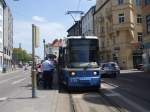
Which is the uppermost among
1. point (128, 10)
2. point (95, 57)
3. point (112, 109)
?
point (128, 10)

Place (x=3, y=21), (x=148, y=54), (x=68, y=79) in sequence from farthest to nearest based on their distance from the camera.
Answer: (x=3, y=21) → (x=148, y=54) → (x=68, y=79)

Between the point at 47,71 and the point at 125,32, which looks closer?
the point at 47,71

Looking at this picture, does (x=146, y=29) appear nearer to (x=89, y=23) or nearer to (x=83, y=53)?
(x=83, y=53)

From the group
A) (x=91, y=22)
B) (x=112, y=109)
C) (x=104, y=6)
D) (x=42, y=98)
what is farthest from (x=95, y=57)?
(x=91, y=22)

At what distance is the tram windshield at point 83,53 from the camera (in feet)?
74.2

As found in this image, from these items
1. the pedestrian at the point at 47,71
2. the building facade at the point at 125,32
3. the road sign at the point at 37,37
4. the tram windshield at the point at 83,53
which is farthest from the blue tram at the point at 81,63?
the building facade at the point at 125,32

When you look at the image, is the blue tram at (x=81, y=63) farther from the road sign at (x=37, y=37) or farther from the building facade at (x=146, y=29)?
the building facade at (x=146, y=29)

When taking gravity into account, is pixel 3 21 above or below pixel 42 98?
above

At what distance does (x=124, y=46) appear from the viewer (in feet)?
254

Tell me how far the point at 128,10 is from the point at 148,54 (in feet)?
72.5

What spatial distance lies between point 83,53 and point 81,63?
1.95ft

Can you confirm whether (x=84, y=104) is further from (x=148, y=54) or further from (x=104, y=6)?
(x=104, y=6)

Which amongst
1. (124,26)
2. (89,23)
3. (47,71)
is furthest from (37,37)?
(89,23)

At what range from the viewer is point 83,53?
22844 mm
